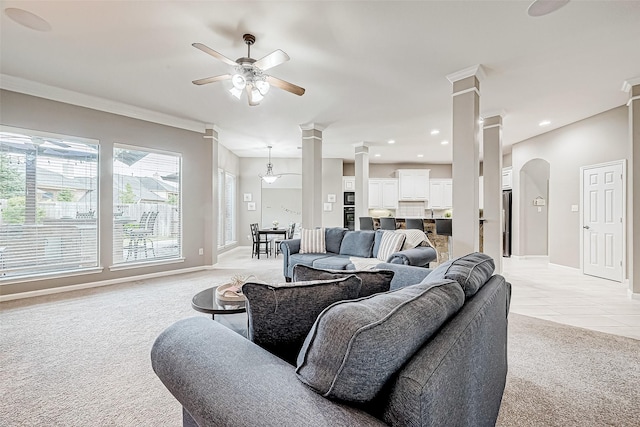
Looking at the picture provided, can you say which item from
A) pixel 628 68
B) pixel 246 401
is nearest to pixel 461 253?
pixel 628 68

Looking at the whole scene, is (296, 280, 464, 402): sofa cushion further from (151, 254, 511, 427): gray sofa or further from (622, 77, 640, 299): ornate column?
(622, 77, 640, 299): ornate column

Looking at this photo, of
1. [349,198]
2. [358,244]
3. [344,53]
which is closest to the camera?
[344,53]

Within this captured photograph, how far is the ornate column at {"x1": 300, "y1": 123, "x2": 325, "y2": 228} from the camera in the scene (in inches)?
→ 229

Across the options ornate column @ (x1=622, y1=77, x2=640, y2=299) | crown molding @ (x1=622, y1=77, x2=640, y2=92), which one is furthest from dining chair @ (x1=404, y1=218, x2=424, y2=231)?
crown molding @ (x1=622, y1=77, x2=640, y2=92)

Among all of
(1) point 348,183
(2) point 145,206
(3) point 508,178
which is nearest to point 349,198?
(1) point 348,183

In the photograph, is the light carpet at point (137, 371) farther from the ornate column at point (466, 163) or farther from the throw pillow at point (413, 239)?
the throw pillow at point (413, 239)

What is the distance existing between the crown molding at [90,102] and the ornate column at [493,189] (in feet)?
17.0

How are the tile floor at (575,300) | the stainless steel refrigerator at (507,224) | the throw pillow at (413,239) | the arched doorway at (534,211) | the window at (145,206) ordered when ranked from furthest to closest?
1. the stainless steel refrigerator at (507,224)
2. the arched doorway at (534,211)
3. the window at (145,206)
4. the throw pillow at (413,239)
5. the tile floor at (575,300)

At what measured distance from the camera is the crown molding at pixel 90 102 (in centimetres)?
389

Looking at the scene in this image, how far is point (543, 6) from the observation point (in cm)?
246

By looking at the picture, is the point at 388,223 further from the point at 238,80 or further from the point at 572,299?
the point at 238,80

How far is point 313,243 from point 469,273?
3.52m

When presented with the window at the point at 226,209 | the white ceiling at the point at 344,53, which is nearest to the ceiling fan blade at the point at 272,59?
the white ceiling at the point at 344,53

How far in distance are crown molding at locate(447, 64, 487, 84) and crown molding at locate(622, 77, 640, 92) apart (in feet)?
6.28
